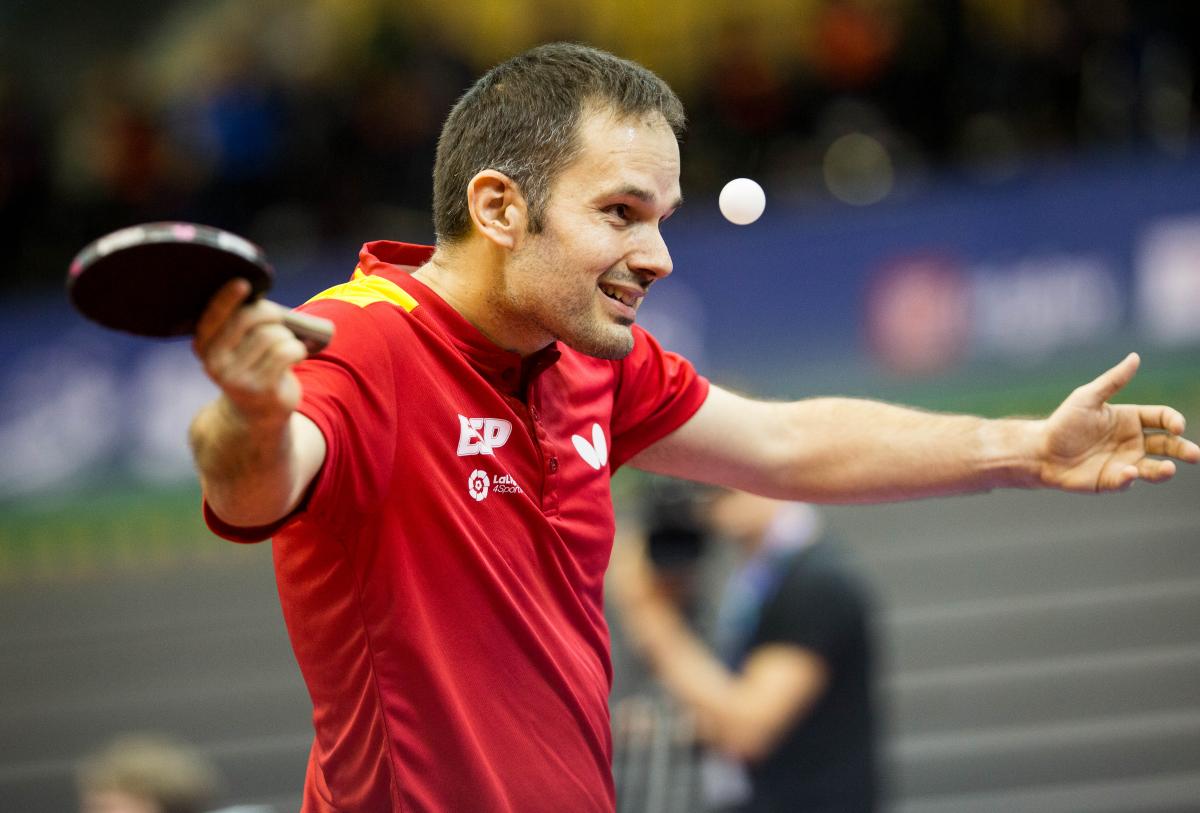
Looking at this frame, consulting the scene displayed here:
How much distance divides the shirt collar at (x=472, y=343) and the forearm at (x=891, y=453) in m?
0.67

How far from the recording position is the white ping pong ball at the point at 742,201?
121 inches

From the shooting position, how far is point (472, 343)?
281cm

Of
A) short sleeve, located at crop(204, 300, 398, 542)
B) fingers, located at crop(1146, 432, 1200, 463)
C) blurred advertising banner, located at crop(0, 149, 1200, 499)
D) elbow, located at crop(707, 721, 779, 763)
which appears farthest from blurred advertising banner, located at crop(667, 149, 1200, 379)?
short sleeve, located at crop(204, 300, 398, 542)

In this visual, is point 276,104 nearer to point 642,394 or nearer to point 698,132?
point 698,132

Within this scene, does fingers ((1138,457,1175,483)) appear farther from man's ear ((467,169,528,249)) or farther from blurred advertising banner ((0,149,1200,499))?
blurred advertising banner ((0,149,1200,499))

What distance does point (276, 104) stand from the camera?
12.2 metres

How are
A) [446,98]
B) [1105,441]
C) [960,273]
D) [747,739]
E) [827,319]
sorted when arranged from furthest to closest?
[446,98], [827,319], [960,273], [747,739], [1105,441]

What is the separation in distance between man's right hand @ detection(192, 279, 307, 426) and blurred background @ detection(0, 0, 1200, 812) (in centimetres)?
426

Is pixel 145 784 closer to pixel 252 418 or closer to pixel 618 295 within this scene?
pixel 618 295

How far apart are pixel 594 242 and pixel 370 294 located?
428 mm

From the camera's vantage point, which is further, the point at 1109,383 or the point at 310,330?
the point at 1109,383

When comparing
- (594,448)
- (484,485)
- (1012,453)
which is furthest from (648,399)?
(1012,453)

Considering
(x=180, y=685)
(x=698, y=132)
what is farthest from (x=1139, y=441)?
(x=180, y=685)

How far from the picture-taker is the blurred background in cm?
848
